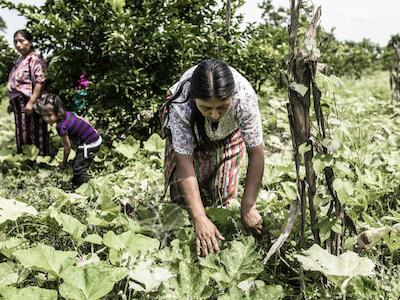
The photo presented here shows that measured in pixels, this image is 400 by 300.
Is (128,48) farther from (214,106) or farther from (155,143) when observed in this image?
(214,106)

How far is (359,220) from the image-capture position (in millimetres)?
2766

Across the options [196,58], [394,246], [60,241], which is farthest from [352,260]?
[196,58]

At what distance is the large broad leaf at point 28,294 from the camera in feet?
6.10

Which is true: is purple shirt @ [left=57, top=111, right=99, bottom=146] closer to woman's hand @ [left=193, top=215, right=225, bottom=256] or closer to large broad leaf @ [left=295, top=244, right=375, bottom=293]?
woman's hand @ [left=193, top=215, right=225, bottom=256]

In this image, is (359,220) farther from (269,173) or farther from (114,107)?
(114,107)

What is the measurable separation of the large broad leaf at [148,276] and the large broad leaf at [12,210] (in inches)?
36.6

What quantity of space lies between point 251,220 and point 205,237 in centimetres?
27

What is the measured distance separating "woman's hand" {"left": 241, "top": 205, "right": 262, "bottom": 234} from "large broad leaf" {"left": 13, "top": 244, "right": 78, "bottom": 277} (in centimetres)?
83

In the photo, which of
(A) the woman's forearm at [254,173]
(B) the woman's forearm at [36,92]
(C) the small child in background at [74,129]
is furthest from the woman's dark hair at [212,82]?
(B) the woman's forearm at [36,92]

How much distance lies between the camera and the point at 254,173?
250 cm

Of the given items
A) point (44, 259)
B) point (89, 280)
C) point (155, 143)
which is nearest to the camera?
point (89, 280)

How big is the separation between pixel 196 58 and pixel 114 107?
2.95 ft

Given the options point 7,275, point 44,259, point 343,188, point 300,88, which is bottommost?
point 7,275

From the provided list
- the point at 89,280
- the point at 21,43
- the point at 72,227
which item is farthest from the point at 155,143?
the point at 89,280
